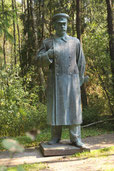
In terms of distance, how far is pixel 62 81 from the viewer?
5305 mm

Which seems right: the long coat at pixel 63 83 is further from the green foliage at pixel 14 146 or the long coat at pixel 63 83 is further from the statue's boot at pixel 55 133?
the green foliage at pixel 14 146

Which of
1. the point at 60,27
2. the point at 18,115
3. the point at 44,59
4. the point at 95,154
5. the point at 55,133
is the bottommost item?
the point at 18,115

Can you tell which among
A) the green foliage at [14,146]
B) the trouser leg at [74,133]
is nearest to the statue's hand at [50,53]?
the trouser leg at [74,133]

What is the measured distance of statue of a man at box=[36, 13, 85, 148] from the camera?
5.27 m

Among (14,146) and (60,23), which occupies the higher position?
(60,23)

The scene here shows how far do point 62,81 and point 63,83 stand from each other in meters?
0.05

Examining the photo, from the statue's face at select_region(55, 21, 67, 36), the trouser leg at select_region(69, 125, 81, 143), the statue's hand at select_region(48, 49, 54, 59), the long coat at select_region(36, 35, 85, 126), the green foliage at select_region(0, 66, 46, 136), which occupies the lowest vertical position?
the green foliage at select_region(0, 66, 46, 136)

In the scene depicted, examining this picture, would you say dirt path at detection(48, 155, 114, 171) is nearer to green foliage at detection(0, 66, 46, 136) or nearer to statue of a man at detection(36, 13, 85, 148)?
statue of a man at detection(36, 13, 85, 148)

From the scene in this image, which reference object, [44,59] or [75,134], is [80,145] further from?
[44,59]

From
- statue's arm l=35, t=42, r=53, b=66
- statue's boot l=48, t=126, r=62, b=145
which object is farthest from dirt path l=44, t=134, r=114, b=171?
statue's arm l=35, t=42, r=53, b=66

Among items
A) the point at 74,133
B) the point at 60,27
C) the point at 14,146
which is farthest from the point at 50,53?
the point at 14,146

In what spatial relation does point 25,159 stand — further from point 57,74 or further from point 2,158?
point 57,74

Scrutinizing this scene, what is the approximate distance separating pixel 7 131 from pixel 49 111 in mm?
4432

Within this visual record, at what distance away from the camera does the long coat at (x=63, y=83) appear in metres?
5.27
